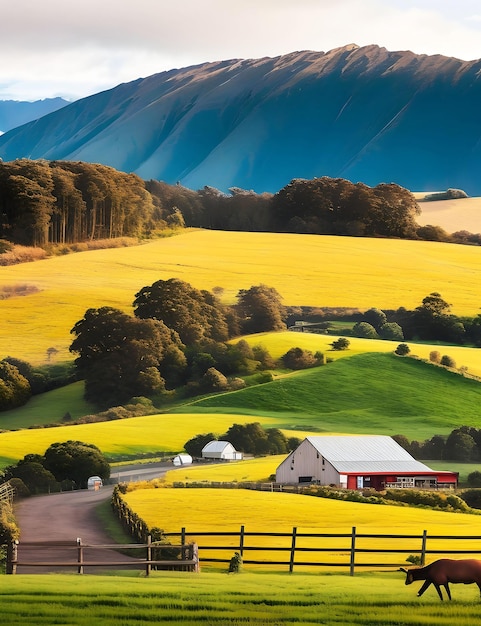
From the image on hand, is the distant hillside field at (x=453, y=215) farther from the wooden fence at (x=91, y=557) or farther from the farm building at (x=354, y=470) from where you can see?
the wooden fence at (x=91, y=557)

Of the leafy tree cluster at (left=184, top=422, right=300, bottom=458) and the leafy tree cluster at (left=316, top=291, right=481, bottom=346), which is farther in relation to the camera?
the leafy tree cluster at (left=316, top=291, right=481, bottom=346)

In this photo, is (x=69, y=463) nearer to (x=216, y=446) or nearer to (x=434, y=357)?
(x=216, y=446)

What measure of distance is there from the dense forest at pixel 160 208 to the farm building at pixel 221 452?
2919 centimetres

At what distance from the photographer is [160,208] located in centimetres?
10169

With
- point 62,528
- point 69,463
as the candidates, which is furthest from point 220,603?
point 69,463

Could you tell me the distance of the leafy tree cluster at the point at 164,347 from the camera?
243 ft

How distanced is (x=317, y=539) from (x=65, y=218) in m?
54.1

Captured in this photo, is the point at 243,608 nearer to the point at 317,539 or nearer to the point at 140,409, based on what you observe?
the point at 317,539

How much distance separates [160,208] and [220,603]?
79968 millimetres

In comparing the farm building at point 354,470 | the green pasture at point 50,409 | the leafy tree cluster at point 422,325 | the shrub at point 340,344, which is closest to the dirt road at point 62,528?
the farm building at point 354,470

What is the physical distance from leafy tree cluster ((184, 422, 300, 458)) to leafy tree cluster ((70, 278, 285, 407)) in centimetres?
731

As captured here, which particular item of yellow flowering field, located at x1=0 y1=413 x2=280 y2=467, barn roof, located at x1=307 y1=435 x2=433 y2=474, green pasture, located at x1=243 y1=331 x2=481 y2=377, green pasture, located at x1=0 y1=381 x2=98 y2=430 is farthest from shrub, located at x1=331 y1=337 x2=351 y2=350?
green pasture, located at x1=0 y1=381 x2=98 y2=430

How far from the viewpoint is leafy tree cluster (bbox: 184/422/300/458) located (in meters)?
67.4

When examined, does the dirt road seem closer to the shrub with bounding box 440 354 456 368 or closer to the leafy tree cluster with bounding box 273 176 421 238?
the shrub with bounding box 440 354 456 368
